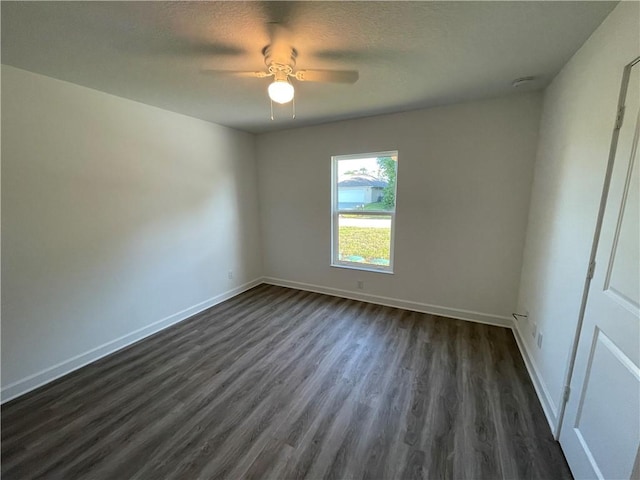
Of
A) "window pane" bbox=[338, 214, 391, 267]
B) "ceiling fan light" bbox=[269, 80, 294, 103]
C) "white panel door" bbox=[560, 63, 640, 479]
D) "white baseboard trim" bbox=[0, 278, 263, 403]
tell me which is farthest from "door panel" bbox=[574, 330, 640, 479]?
"white baseboard trim" bbox=[0, 278, 263, 403]

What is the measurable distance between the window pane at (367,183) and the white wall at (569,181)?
1.47 m

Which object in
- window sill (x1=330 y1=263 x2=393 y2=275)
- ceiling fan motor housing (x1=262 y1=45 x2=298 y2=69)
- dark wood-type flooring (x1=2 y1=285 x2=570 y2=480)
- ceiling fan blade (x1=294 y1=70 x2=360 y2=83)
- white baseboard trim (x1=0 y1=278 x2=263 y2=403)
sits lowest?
dark wood-type flooring (x1=2 y1=285 x2=570 y2=480)

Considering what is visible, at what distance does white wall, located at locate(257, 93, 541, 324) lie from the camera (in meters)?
2.62

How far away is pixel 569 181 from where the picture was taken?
1.70m

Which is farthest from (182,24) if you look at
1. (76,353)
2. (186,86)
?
(76,353)

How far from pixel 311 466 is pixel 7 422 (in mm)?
2076

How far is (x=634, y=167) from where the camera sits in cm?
110

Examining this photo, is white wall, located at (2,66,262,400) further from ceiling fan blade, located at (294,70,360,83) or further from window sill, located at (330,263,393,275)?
ceiling fan blade, located at (294,70,360,83)

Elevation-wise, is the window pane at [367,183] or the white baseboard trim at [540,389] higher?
the window pane at [367,183]

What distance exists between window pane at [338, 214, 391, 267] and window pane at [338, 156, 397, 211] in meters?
0.16

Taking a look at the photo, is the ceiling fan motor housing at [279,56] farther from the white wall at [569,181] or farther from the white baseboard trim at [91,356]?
the white baseboard trim at [91,356]

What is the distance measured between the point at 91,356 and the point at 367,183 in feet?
11.4

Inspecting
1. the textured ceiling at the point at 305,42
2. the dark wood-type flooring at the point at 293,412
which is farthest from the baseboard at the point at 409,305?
the textured ceiling at the point at 305,42

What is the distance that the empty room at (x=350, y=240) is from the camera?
1.33m
